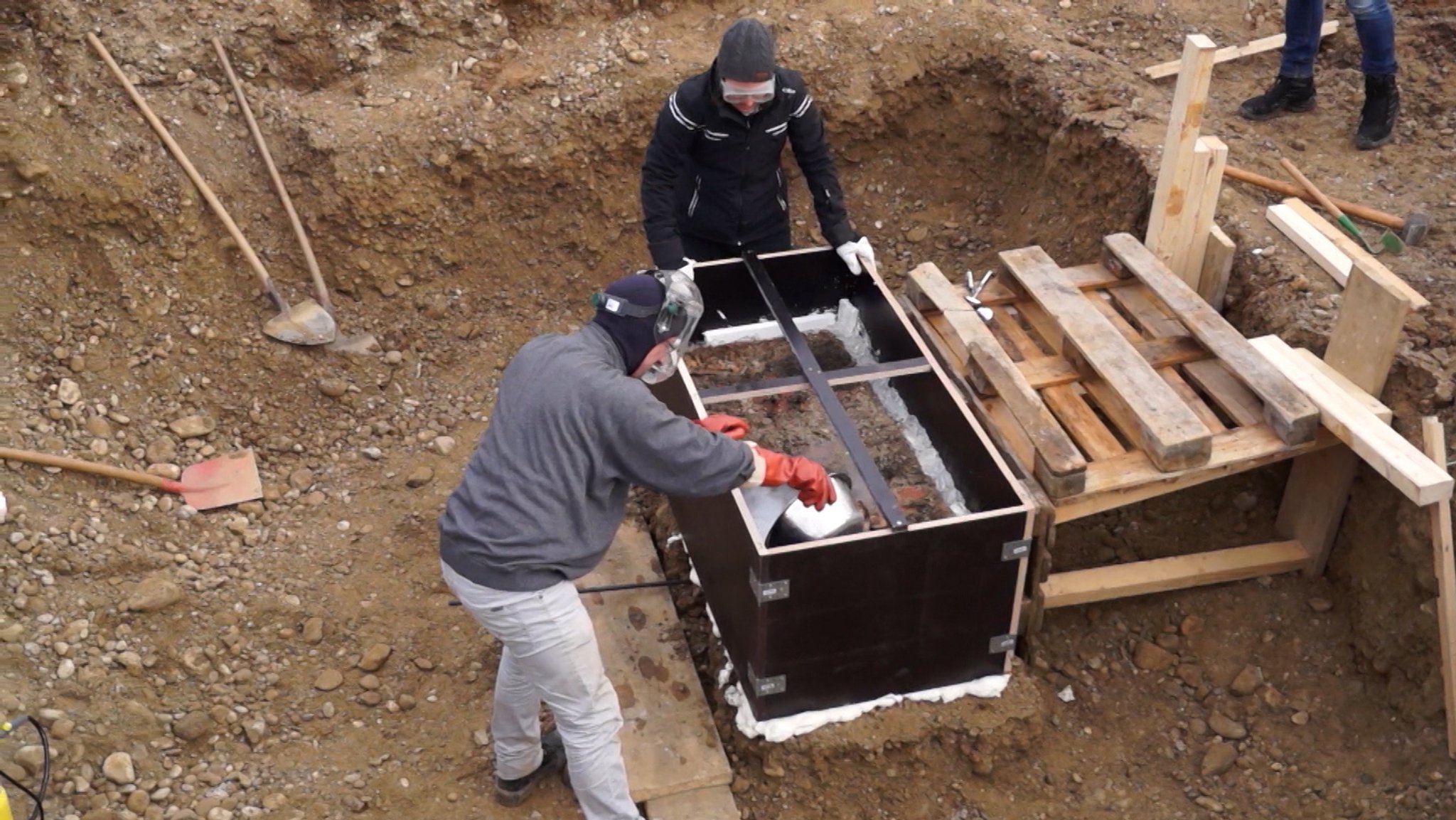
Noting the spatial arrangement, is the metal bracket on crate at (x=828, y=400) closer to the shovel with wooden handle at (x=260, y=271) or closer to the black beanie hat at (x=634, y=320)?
the black beanie hat at (x=634, y=320)

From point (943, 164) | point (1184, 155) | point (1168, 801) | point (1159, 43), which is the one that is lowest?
point (1168, 801)

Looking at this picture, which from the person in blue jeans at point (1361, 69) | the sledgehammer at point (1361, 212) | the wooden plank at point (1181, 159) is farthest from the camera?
the person in blue jeans at point (1361, 69)

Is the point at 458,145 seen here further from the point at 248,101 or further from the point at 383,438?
the point at 383,438

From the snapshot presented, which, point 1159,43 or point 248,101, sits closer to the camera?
point 248,101

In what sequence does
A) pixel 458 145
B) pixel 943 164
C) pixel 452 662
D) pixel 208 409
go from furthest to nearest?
pixel 943 164, pixel 458 145, pixel 208 409, pixel 452 662

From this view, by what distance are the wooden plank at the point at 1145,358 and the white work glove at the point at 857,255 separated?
0.82 metres

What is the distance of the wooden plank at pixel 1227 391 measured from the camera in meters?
4.17

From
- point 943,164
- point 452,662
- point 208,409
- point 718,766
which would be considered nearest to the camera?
point 718,766

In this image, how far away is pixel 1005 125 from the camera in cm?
664

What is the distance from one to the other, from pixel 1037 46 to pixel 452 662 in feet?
14.6

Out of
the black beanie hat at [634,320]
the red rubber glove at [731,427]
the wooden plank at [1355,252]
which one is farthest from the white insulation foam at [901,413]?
the wooden plank at [1355,252]

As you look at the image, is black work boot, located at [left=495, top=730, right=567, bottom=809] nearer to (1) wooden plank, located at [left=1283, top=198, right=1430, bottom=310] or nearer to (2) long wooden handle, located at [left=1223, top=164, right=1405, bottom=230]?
(1) wooden plank, located at [left=1283, top=198, right=1430, bottom=310]

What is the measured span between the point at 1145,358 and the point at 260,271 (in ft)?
13.6

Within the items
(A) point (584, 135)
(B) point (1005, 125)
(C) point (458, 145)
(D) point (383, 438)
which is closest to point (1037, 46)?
(B) point (1005, 125)
